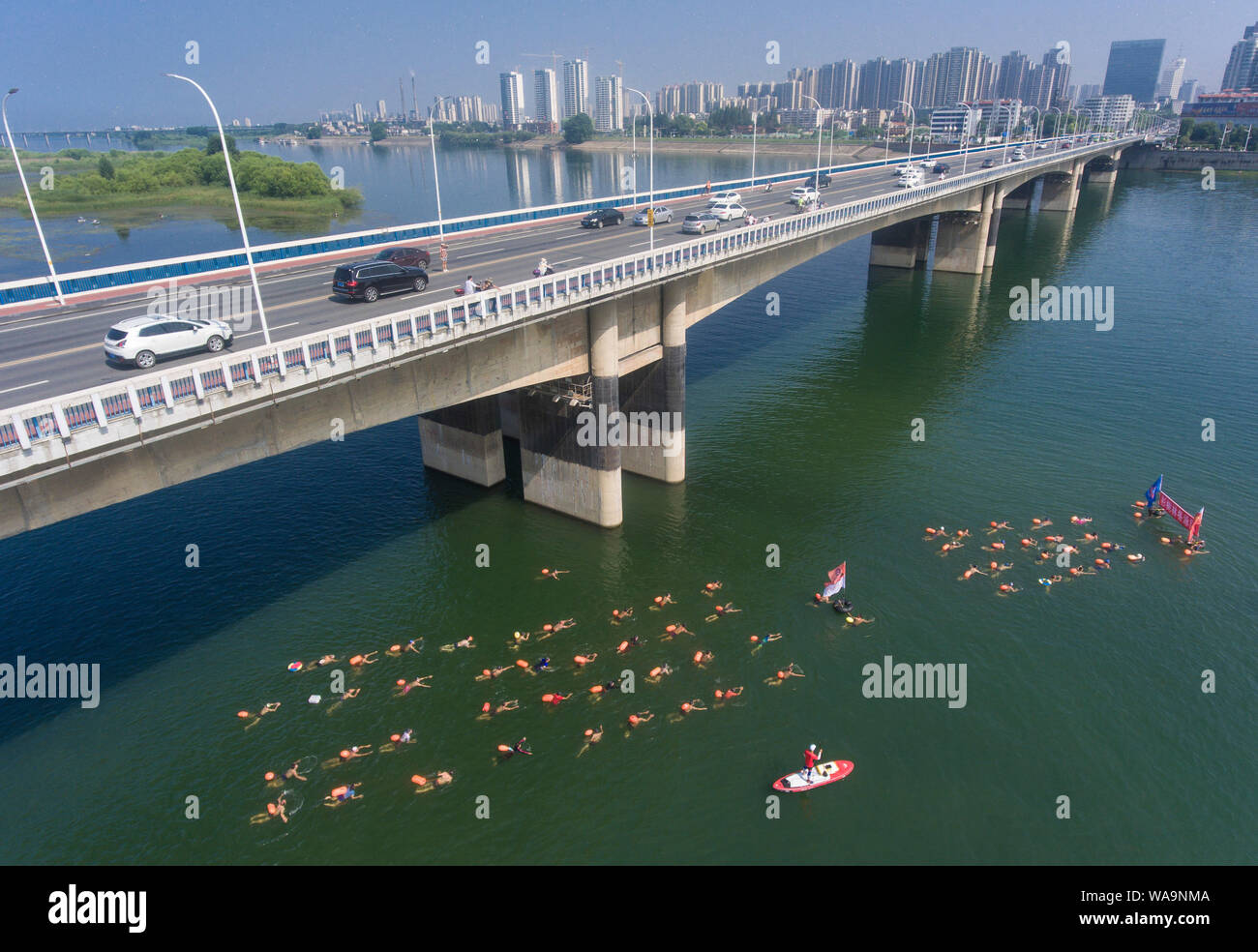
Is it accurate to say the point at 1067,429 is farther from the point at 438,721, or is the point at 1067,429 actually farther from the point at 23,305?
the point at 23,305

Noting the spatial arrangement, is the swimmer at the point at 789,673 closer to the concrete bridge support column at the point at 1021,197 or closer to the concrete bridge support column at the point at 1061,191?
the concrete bridge support column at the point at 1061,191

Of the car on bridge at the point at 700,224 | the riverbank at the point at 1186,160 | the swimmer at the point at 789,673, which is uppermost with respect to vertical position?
the car on bridge at the point at 700,224

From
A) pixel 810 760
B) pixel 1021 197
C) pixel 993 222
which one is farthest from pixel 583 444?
pixel 1021 197

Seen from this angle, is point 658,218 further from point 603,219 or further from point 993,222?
point 993,222

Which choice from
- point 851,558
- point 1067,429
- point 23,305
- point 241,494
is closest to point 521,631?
point 851,558

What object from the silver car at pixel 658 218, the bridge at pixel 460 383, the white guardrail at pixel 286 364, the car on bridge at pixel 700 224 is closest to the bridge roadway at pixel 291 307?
the bridge at pixel 460 383

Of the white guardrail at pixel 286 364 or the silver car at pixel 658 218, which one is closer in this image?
the white guardrail at pixel 286 364
